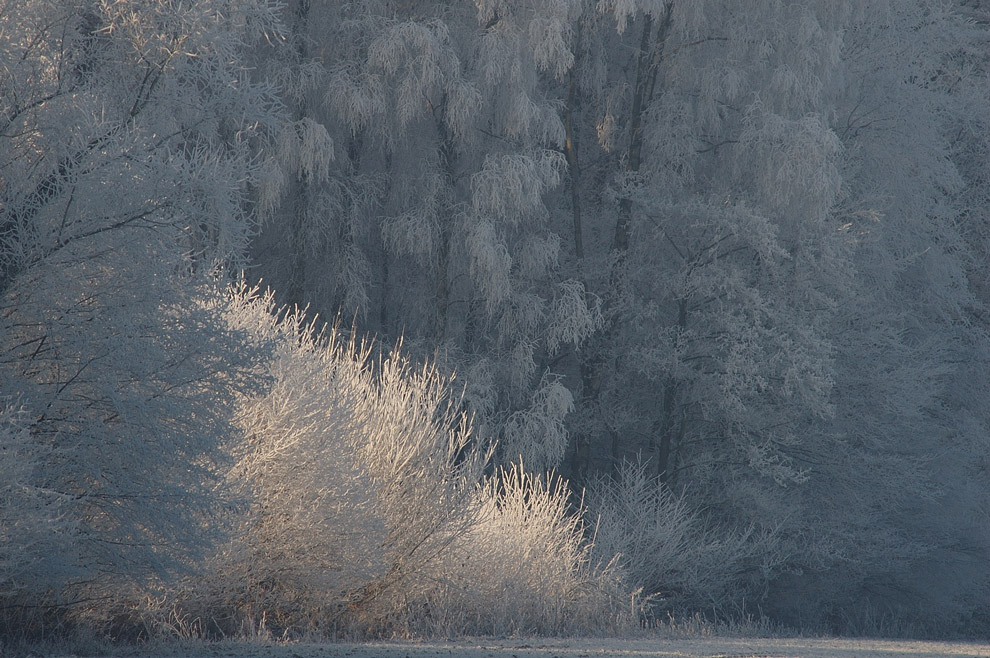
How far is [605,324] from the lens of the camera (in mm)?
18312

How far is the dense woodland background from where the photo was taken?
9.70 metres

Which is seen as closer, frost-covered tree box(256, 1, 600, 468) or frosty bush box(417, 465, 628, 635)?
frosty bush box(417, 465, 628, 635)

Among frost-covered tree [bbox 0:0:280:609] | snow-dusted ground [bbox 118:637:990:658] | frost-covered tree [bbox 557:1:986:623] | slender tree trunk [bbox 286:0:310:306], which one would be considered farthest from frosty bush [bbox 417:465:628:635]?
slender tree trunk [bbox 286:0:310:306]

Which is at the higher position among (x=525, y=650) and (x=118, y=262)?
(x=118, y=262)

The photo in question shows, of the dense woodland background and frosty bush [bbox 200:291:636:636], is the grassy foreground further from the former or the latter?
frosty bush [bbox 200:291:636:636]

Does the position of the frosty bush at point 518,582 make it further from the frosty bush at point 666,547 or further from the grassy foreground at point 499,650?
the frosty bush at point 666,547

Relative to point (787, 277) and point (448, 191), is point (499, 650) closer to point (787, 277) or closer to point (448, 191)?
point (448, 191)

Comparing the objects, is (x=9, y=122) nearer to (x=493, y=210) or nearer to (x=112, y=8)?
(x=112, y=8)

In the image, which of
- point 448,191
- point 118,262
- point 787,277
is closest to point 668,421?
point 787,277

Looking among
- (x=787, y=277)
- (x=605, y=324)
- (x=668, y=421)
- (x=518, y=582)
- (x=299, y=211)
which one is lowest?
(x=668, y=421)

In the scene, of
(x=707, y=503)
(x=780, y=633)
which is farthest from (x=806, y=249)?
(x=780, y=633)

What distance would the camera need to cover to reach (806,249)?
17297 mm

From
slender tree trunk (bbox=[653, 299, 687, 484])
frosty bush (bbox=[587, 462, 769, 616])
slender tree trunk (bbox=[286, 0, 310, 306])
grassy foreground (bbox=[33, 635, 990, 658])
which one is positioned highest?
slender tree trunk (bbox=[286, 0, 310, 306])

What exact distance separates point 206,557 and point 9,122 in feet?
11.7
